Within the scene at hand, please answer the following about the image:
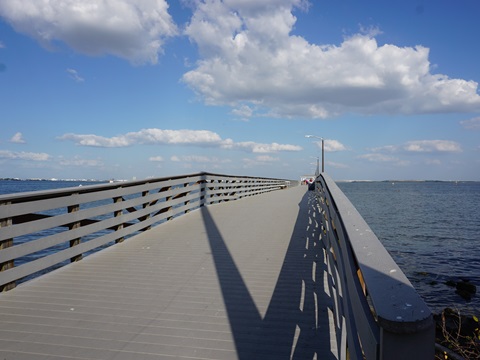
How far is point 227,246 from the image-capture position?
309 inches

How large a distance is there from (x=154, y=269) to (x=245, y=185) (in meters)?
19.1

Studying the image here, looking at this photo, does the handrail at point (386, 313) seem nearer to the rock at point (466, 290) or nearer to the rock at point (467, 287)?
the rock at point (466, 290)

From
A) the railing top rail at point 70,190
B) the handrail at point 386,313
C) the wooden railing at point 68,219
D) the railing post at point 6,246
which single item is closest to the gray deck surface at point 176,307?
the railing post at point 6,246

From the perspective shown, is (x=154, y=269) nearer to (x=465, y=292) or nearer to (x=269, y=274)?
(x=269, y=274)

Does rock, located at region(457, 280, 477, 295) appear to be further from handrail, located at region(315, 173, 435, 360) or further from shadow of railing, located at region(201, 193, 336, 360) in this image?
handrail, located at region(315, 173, 435, 360)

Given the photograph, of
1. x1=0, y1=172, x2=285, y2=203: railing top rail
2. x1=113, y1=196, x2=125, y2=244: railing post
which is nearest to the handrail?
x1=0, y1=172, x2=285, y2=203: railing top rail

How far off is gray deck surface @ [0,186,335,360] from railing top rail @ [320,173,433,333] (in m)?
1.63

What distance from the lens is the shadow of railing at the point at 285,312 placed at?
136 inches

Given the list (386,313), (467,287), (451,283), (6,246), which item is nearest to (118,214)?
(6,246)

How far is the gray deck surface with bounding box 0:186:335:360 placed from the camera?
11.4ft

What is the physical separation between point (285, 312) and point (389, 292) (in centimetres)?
288

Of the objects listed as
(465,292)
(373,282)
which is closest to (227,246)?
(373,282)

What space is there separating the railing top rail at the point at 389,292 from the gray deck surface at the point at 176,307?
1632mm

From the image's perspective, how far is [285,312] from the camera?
427 cm
